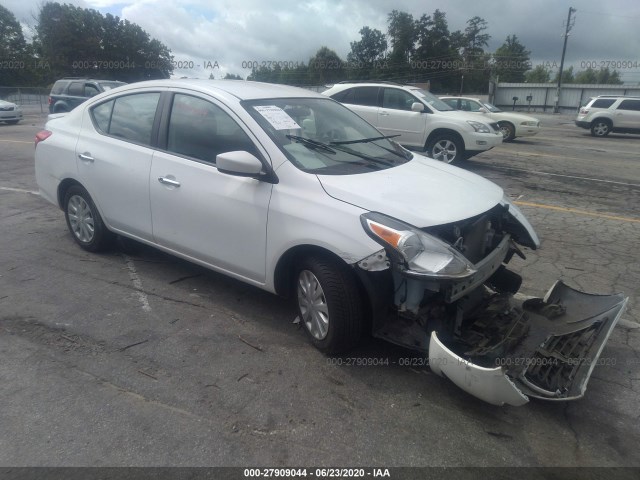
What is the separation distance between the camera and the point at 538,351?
312 centimetres

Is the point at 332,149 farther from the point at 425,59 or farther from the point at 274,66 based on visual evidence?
the point at 425,59

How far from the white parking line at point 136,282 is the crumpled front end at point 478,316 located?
2039 millimetres

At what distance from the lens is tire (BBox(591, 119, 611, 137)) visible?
21594mm

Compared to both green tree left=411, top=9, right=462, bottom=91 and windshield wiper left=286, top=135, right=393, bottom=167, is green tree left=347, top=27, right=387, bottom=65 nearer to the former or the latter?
green tree left=411, top=9, right=462, bottom=91

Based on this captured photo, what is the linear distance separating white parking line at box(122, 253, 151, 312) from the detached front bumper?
8.09 ft

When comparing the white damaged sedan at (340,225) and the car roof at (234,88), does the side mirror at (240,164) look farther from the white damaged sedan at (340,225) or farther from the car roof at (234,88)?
the car roof at (234,88)

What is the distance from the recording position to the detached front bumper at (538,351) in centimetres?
266

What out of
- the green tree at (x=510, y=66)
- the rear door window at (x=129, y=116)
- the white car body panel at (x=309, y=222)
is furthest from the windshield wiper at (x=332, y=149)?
the green tree at (x=510, y=66)

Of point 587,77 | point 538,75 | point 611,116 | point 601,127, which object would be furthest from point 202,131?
point 587,77

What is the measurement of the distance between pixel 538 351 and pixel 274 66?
42521mm

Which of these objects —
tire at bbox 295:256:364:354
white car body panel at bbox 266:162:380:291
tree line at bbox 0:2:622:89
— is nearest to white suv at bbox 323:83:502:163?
white car body panel at bbox 266:162:380:291

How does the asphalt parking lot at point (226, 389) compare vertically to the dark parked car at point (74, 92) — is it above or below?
below

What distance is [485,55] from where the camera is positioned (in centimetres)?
7456

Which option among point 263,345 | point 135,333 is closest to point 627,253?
point 263,345
